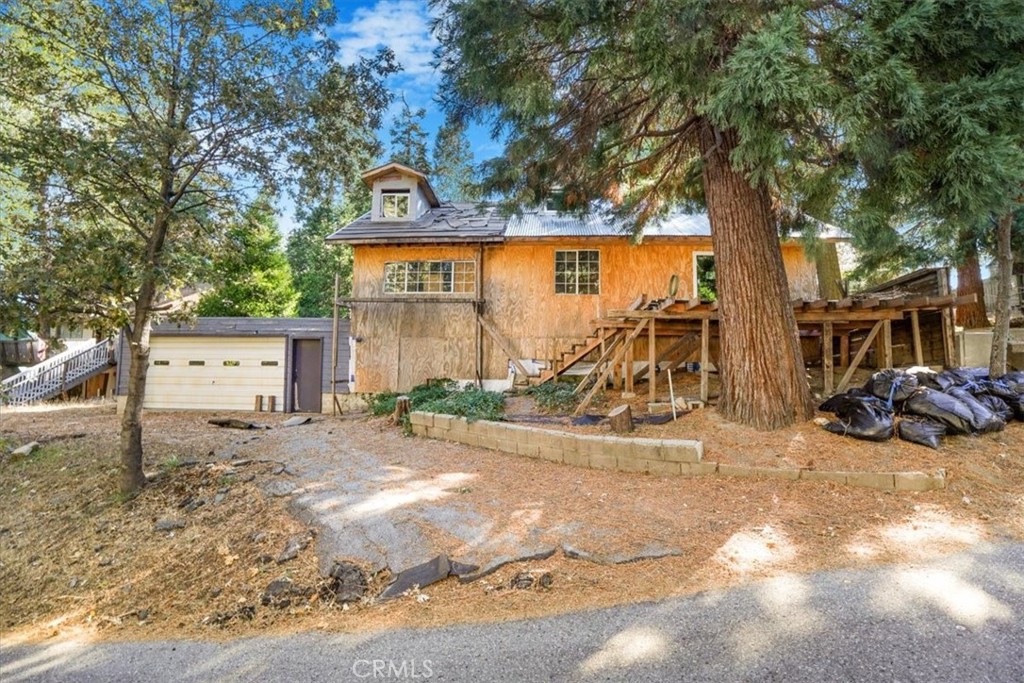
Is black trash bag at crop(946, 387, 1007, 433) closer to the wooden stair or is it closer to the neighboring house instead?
the wooden stair

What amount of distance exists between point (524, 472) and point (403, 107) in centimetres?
476

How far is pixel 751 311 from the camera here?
5520mm

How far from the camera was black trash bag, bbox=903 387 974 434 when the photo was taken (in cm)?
488

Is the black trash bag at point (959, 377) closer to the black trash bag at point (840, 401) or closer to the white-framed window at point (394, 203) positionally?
the black trash bag at point (840, 401)

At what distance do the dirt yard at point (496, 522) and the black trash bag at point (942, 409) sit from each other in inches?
6.0

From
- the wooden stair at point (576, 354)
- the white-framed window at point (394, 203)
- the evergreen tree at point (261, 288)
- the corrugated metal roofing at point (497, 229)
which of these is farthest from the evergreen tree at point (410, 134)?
the white-framed window at point (394, 203)

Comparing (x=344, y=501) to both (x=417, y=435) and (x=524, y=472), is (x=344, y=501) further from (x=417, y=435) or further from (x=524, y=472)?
(x=417, y=435)

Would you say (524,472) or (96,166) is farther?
(524,472)

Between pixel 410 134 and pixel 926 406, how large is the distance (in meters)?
6.77

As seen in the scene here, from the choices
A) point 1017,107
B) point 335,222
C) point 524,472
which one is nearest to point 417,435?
point 524,472

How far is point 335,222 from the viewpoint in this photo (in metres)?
22.4

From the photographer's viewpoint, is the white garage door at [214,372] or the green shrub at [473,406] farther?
the white garage door at [214,372]

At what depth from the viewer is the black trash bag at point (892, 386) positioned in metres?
5.25

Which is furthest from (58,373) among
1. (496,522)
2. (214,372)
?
(496,522)
